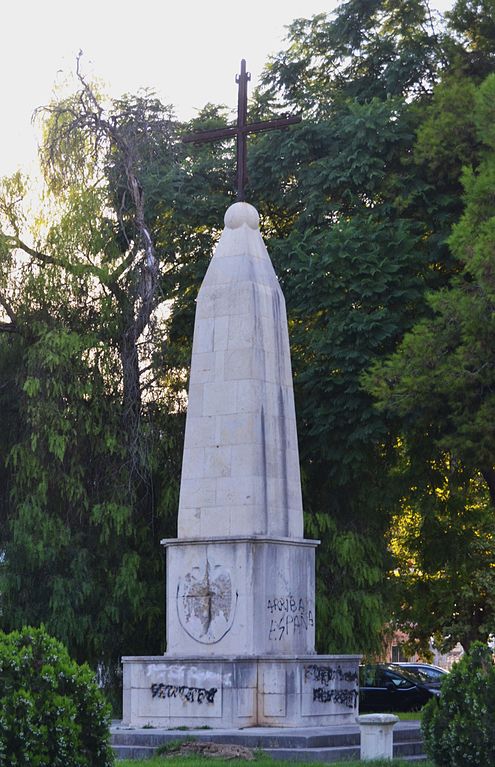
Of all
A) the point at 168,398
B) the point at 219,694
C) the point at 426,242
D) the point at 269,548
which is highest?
the point at 426,242

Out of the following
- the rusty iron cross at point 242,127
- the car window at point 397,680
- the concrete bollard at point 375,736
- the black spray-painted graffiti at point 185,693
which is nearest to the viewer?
the concrete bollard at point 375,736

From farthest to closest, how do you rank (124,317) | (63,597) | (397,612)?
1. (397,612)
2. (124,317)
3. (63,597)

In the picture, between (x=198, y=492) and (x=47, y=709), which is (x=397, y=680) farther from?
(x=47, y=709)

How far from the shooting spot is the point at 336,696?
66.3 feet

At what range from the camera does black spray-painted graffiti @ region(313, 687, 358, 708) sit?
780 inches

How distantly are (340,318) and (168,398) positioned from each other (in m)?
4.12

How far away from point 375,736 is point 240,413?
573 cm

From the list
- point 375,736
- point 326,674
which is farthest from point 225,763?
point 326,674

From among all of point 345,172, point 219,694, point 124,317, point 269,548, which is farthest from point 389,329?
point 219,694

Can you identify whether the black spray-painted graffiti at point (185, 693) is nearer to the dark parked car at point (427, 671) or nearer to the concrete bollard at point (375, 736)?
the concrete bollard at point (375, 736)

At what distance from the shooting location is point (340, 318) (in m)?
26.5

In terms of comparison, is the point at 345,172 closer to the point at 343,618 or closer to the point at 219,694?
the point at 343,618

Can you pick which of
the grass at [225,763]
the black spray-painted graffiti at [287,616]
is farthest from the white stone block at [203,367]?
the grass at [225,763]

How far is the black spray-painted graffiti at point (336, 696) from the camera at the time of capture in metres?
19.8
